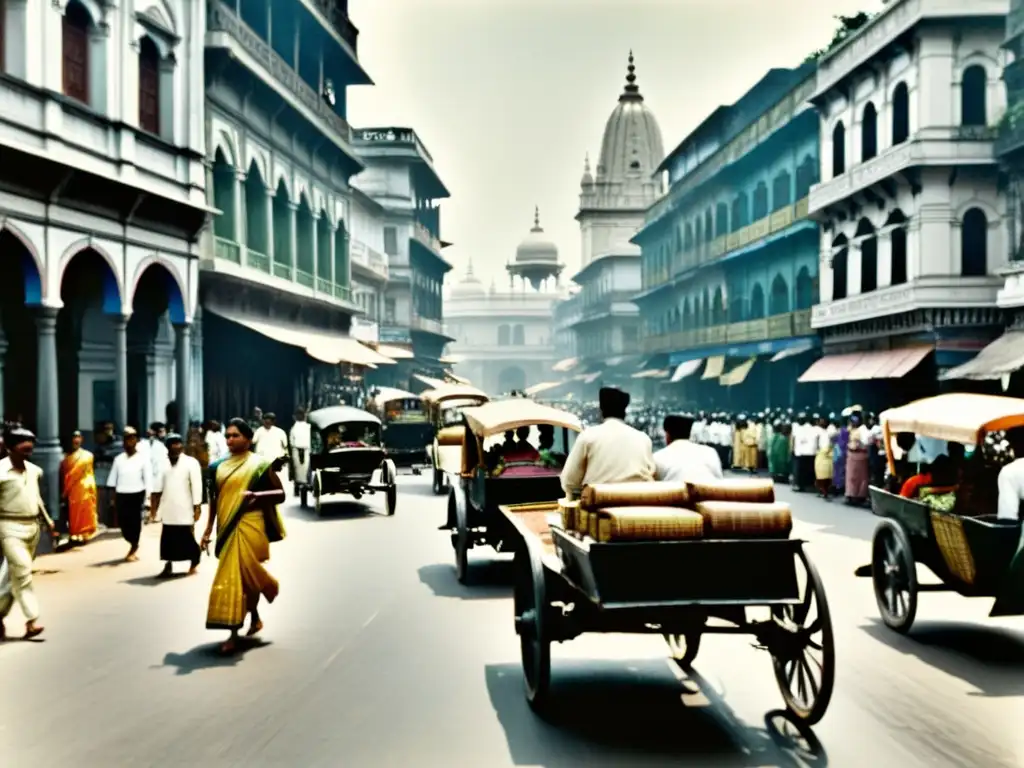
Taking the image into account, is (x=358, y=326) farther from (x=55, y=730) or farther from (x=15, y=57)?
(x=55, y=730)

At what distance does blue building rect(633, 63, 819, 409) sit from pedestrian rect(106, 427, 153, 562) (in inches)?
926

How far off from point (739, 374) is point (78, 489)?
1082 inches

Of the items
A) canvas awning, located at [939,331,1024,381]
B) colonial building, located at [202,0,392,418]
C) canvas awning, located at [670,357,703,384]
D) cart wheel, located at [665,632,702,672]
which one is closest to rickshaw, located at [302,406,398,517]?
colonial building, located at [202,0,392,418]

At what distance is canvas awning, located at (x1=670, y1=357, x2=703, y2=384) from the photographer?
44219 millimetres

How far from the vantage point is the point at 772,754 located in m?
5.34

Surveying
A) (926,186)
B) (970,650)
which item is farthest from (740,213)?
(970,650)

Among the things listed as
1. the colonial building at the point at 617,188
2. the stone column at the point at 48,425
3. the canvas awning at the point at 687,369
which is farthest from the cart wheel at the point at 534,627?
the colonial building at the point at 617,188

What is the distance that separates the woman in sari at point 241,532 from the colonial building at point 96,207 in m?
7.47

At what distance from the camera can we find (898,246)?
25.9m

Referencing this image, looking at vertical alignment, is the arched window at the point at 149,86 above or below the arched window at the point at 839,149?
below

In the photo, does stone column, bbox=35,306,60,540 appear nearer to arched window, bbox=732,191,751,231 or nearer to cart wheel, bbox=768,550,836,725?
cart wheel, bbox=768,550,836,725

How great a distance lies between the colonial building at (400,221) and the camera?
52.5 m

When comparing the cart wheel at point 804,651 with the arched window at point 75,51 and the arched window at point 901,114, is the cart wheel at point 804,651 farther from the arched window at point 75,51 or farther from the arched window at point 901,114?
the arched window at point 901,114

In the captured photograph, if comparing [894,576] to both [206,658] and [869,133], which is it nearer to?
[206,658]
